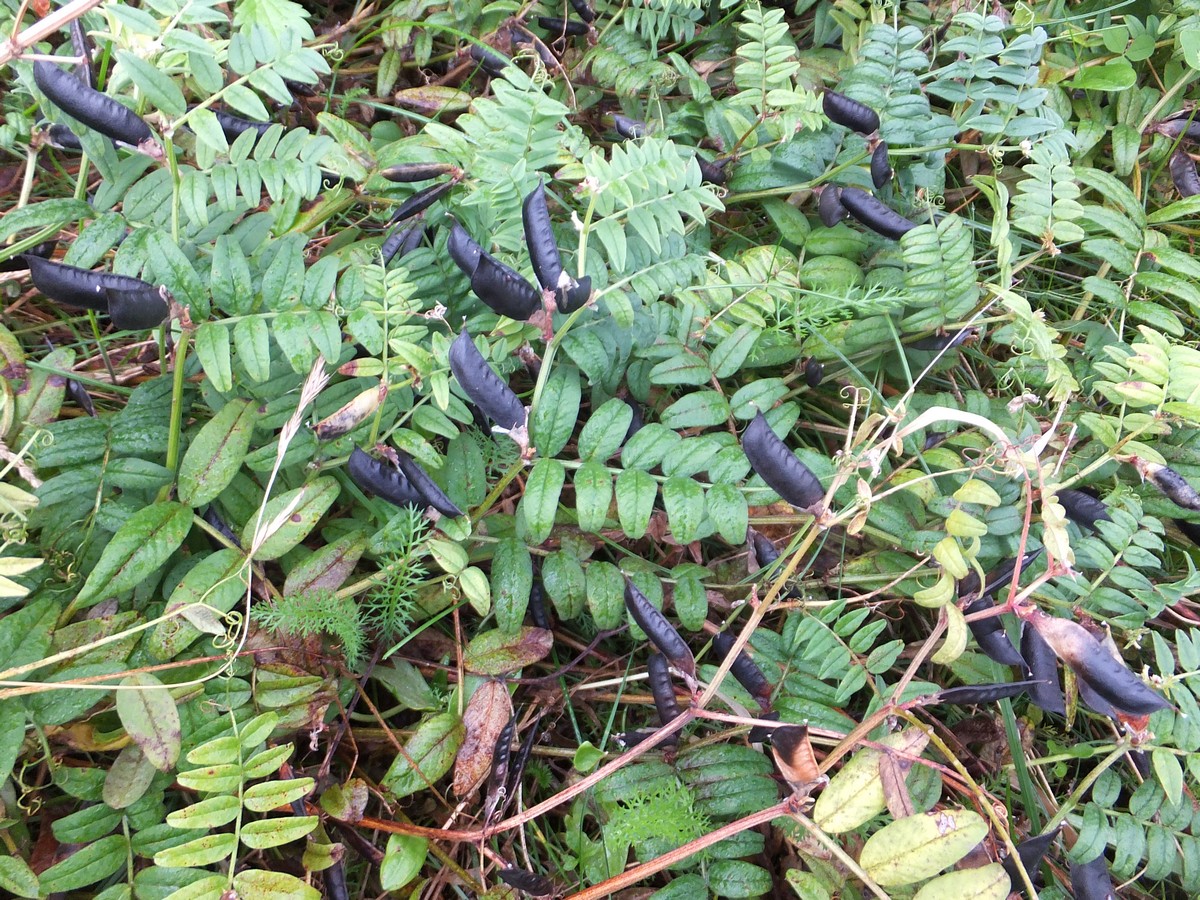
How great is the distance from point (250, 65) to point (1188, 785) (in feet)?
10.3

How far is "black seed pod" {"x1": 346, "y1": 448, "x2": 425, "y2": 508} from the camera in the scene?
2131mm

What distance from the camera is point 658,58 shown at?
3.45m

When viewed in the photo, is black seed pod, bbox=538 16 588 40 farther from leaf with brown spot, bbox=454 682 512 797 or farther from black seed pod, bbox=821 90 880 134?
leaf with brown spot, bbox=454 682 512 797

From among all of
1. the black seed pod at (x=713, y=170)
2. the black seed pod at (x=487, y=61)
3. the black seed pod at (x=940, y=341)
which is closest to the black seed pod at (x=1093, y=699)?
the black seed pod at (x=940, y=341)

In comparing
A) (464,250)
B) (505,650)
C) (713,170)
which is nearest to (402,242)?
(464,250)

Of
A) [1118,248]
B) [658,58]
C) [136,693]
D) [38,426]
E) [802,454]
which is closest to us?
[136,693]

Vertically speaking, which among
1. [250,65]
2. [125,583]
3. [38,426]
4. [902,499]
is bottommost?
[902,499]

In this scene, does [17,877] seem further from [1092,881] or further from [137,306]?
[1092,881]

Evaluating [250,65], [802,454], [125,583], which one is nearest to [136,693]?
[125,583]

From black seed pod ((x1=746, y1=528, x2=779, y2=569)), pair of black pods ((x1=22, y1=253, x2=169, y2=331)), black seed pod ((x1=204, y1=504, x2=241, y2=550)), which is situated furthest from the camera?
black seed pod ((x1=746, y1=528, x2=779, y2=569))

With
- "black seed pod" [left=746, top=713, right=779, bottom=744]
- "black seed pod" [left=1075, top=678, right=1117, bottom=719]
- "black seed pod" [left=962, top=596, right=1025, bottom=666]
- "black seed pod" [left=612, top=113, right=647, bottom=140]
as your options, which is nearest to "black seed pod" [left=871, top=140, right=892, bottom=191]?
"black seed pod" [left=612, top=113, right=647, bottom=140]

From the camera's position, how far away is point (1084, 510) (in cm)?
245

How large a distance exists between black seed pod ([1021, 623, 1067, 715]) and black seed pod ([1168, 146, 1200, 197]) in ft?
6.87

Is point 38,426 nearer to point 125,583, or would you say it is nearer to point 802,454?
point 125,583
